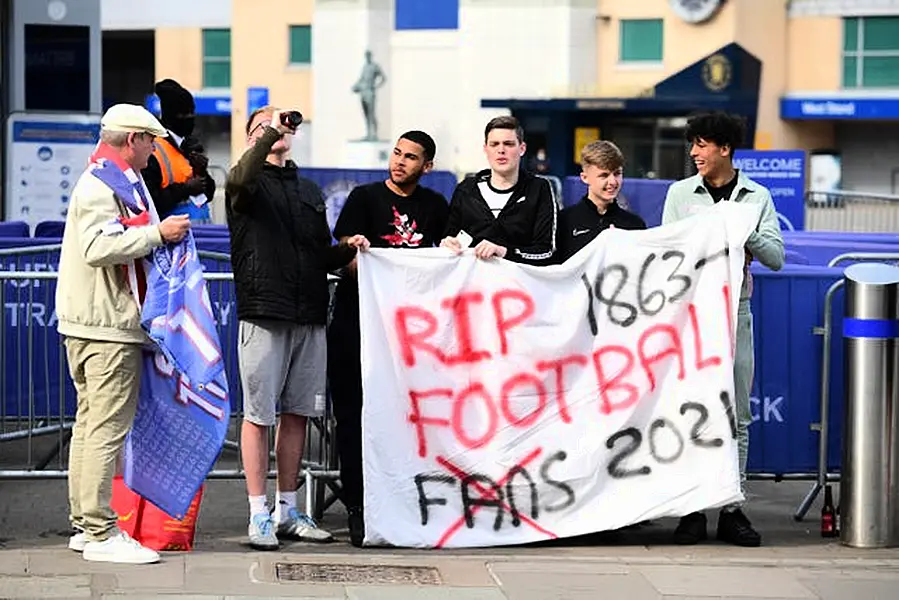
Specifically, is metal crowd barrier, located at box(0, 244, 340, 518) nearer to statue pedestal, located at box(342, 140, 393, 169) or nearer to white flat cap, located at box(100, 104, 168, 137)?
white flat cap, located at box(100, 104, 168, 137)

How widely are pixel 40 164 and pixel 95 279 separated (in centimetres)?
809

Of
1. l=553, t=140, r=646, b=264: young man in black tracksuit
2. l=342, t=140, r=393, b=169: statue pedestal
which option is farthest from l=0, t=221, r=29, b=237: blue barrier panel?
l=342, t=140, r=393, b=169: statue pedestal

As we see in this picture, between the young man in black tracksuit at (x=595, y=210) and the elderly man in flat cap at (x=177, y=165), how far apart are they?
7.20ft

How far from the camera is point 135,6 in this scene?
233 feet

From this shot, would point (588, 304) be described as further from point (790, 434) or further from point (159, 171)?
point (159, 171)

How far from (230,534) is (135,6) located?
207 ft

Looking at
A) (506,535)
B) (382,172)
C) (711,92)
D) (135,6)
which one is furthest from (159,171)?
(135,6)

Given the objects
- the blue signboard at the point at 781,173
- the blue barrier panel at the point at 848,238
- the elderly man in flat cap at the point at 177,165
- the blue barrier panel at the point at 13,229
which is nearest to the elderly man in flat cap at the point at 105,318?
the elderly man in flat cap at the point at 177,165

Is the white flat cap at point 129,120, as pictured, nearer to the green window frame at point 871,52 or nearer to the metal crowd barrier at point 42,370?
the metal crowd barrier at point 42,370

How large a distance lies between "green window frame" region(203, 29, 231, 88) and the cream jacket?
6405 cm

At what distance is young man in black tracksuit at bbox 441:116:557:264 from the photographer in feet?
30.2

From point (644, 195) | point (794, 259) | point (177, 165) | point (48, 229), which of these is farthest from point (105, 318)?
point (644, 195)

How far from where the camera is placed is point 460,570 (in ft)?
28.1

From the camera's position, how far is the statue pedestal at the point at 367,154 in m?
61.7
